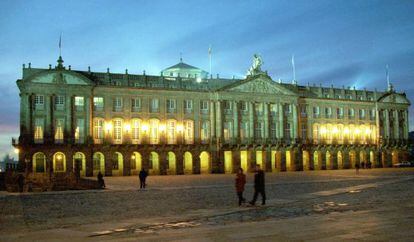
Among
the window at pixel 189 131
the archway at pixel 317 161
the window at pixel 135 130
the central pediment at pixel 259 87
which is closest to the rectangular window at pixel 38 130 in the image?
the window at pixel 135 130

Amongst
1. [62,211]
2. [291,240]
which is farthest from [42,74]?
[291,240]

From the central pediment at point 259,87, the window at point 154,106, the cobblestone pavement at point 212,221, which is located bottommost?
the cobblestone pavement at point 212,221

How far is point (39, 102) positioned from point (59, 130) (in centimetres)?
416

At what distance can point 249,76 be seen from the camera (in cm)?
7788

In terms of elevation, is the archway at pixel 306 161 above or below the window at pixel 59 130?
below

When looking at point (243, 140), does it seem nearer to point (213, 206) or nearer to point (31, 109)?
point (31, 109)

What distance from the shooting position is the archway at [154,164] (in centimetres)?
7062

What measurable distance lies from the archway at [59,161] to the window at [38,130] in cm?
265

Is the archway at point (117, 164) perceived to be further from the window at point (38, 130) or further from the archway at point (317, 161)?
the archway at point (317, 161)

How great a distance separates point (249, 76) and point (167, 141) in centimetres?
1626

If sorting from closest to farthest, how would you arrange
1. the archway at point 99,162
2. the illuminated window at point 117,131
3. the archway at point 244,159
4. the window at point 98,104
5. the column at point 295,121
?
the archway at point 99,162 < the window at point 98,104 < the illuminated window at point 117,131 < the archway at point 244,159 < the column at point 295,121

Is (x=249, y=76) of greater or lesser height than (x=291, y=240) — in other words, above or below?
above

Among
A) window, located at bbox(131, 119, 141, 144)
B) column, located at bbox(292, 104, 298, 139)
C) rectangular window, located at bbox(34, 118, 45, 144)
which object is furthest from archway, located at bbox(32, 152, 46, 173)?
column, located at bbox(292, 104, 298, 139)

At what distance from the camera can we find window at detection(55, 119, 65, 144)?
65.1m
